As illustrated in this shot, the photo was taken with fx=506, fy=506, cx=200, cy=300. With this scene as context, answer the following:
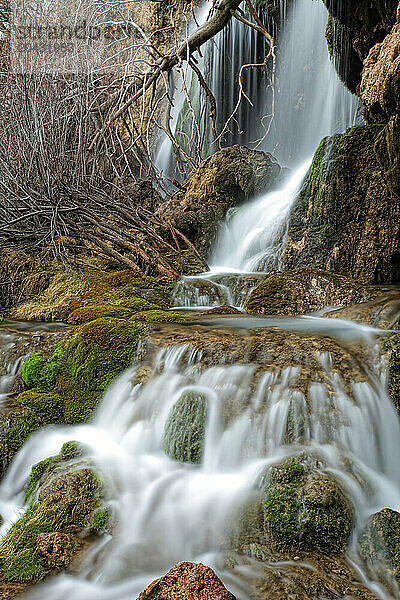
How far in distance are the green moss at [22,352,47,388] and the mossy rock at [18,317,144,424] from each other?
0.01 meters

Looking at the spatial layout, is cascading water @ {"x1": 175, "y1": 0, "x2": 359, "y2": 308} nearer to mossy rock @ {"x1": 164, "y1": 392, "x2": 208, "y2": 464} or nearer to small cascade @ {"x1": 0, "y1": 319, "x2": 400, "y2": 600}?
small cascade @ {"x1": 0, "y1": 319, "x2": 400, "y2": 600}

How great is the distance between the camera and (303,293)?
6.06 meters

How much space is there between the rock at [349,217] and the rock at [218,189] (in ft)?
5.99

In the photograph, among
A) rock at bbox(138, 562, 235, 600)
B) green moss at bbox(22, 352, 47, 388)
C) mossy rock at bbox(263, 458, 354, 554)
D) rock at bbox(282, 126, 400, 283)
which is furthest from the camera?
rock at bbox(282, 126, 400, 283)

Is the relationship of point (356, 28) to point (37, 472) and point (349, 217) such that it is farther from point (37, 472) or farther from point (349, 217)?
point (37, 472)

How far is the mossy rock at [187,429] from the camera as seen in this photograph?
3482mm

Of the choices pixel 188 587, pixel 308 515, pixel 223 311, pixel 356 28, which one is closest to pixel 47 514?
pixel 188 587

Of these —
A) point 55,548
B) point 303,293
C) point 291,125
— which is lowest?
point 55,548

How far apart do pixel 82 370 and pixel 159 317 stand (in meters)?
1.18

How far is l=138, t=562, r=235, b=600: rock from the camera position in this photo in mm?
1972

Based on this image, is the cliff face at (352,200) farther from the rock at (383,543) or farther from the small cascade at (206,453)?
the rock at (383,543)

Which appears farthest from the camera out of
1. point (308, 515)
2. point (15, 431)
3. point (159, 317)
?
point (159, 317)

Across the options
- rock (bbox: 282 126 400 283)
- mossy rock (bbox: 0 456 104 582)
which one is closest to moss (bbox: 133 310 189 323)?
mossy rock (bbox: 0 456 104 582)

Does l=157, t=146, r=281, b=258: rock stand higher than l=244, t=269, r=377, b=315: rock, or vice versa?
l=157, t=146, r=281, b=258: rock
